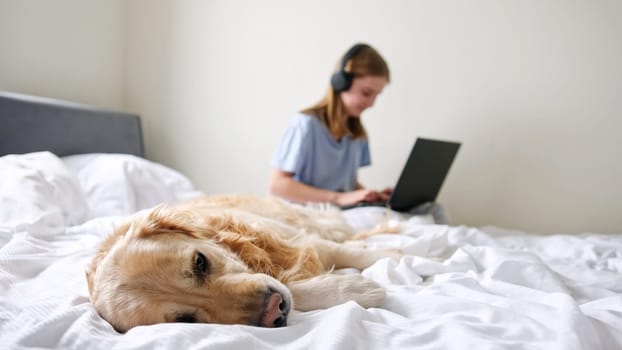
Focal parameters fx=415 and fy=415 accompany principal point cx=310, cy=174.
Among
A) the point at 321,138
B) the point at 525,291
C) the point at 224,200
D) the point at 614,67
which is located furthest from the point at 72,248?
the point at 614,67

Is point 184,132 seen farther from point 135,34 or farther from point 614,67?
point 614,67

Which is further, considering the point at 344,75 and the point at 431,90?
the point at 431,90

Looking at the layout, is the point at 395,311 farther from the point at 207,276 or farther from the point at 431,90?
the point at 431,90

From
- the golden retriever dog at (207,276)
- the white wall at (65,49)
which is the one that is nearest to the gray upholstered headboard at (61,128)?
the white wall at (65,49)

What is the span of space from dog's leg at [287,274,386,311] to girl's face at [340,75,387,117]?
1407mm

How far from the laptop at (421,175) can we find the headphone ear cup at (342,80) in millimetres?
587

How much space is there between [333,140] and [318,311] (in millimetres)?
1541

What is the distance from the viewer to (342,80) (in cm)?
217

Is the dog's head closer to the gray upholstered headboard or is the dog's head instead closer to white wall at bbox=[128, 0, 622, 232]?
the gray upholstered headboard

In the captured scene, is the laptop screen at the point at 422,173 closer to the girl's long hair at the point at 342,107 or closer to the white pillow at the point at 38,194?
the girl's long hair at the point at 342,107

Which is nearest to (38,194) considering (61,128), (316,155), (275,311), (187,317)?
(61,128)

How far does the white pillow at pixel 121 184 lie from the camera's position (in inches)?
70.2

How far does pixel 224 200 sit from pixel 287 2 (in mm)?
1737

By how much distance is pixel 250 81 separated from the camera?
9.62 feet
